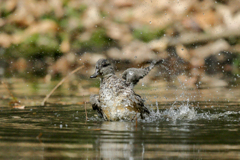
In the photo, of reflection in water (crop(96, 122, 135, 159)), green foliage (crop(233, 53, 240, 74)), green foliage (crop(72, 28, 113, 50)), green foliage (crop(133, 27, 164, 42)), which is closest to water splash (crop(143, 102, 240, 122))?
reflection in water (crop(96, 122, 135, 159))

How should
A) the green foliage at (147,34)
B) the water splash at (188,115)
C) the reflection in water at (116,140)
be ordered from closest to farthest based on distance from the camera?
1. the reflection in water at (116,140)
2. the water splash at (188,115)
3. the green foliage at (147,34)

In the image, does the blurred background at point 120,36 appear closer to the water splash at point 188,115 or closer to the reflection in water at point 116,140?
the water splash at point 188,115

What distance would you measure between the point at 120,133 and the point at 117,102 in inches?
38.8

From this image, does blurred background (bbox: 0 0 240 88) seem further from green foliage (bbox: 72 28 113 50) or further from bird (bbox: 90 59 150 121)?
bird (bbox: 90 59 150 121)

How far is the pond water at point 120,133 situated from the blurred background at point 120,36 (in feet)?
16.5

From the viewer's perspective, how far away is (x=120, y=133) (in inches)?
157

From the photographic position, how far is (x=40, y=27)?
43.7 ft

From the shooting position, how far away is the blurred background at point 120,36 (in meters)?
12.2

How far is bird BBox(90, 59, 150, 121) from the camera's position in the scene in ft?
16.1

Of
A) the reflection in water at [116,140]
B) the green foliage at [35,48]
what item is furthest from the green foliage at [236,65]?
the reflection in water at [116,140]

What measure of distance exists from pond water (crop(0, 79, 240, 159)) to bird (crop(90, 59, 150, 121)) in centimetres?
14

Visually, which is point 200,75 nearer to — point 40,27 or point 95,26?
point 95,26

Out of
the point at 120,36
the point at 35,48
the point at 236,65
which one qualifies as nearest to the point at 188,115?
the point at 236,65

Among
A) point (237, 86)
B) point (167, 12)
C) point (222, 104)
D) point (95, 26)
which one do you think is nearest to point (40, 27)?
point (95, 26)
